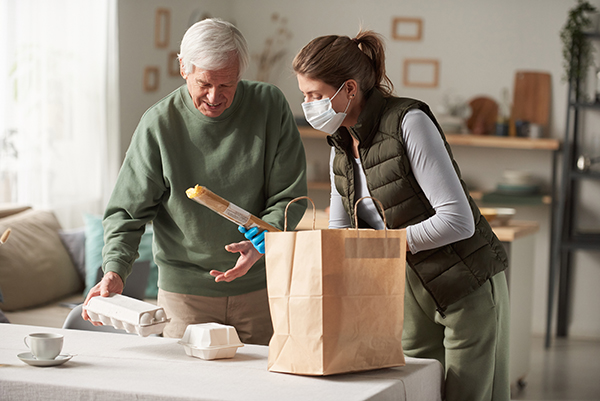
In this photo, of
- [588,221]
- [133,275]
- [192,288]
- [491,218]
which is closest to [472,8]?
[588,221]

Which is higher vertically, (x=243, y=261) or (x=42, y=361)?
(x=243, y=261)

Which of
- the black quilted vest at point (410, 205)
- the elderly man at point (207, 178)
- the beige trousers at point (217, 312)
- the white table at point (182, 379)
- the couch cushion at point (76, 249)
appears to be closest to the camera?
the white table at point (182, 379)

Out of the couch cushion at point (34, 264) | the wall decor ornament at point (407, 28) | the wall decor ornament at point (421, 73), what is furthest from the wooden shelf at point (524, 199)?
the couch cushion at point (34, 264)

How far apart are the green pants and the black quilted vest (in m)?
0.03

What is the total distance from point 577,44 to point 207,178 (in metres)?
3.66

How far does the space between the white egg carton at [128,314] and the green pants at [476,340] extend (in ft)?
1.89

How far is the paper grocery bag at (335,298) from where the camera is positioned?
4.14 feet

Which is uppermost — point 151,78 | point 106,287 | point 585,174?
point 151,78

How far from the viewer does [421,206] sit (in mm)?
1469

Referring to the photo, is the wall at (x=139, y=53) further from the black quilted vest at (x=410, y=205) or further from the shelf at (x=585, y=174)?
the black quilted vest at (x=410, y=205)

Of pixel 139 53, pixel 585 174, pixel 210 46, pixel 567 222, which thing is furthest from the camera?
pixel 567 222

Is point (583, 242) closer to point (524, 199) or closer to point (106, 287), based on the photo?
point (524, 199)

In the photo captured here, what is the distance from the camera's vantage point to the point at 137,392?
4.00ft

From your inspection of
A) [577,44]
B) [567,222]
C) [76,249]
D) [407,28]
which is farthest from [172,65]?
[567,222]
